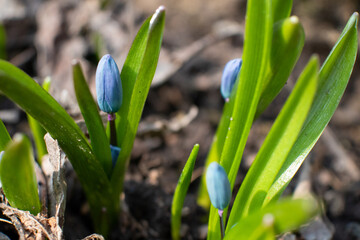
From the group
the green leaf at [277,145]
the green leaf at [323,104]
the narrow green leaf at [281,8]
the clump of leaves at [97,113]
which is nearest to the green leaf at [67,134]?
the clump of leaves at [97,113]

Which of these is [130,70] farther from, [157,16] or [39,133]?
[39,133]

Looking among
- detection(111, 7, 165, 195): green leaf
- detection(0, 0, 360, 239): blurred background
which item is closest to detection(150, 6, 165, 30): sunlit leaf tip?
detection(111, 7, 165, 195): green leaf

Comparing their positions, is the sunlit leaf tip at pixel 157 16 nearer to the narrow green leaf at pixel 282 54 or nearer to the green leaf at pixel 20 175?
the narrow green leaf at pixel 282 54

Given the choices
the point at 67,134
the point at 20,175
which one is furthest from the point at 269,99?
the point at 20,175

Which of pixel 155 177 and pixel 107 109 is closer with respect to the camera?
pixel 107 109

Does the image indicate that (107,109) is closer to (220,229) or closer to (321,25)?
(220,229)

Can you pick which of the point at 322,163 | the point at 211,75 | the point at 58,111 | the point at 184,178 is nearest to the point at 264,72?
the point at 184,178
